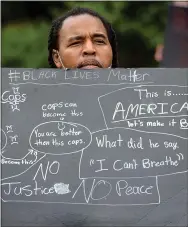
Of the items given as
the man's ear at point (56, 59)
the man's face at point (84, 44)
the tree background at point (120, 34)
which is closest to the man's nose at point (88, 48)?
the man's face at point (84, 44)

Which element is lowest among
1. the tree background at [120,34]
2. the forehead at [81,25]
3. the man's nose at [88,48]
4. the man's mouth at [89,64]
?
the man's mouth at [89,64]

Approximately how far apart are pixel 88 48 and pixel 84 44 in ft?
0.21

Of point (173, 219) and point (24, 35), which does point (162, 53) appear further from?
point (24, 35)

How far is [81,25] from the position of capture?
5.51m

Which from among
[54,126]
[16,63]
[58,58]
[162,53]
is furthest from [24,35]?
[54,126]

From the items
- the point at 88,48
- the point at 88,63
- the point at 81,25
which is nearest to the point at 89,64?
the point at 88,63

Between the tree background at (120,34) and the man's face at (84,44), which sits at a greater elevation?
the tree background at (120,34)

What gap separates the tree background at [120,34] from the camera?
41.0 feet

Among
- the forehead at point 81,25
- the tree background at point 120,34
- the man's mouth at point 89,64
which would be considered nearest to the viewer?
the man's mouth at point 89,64

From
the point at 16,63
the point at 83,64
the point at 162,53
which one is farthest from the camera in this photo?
the point at 16,63

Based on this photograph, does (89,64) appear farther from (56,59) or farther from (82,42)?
(56,59)

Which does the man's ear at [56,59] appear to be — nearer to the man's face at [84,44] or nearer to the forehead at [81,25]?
the man's face at [84,44]

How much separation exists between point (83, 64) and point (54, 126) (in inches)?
29.3

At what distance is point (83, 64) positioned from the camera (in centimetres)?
536
